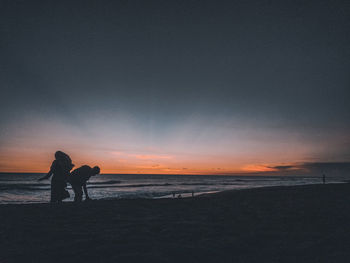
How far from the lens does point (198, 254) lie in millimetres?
3303

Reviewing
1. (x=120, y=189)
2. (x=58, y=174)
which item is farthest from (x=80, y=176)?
(x=120, y=189)

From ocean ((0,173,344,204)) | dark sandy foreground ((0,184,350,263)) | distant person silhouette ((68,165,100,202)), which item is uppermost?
distant person silhouette ((68,165,100,202))

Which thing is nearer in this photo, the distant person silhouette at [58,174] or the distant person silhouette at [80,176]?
the distant person silhouette at [58,174]

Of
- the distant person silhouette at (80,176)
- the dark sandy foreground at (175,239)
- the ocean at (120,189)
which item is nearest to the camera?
the dark sandy foreground at (175,239)

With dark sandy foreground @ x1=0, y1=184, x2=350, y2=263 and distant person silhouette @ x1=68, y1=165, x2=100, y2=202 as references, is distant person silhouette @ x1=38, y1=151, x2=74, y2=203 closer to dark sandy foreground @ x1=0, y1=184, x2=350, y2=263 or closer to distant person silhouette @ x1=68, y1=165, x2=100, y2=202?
distant person silhouette @ x1=68, y1=165, x2=100, y2=202

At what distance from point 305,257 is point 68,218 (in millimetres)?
5456

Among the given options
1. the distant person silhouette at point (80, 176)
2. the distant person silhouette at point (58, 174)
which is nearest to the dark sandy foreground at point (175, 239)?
the distant person silhouette at point (58, 174)

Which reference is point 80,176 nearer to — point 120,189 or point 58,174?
point 58,174

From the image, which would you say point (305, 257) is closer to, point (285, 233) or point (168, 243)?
point (285, 233)

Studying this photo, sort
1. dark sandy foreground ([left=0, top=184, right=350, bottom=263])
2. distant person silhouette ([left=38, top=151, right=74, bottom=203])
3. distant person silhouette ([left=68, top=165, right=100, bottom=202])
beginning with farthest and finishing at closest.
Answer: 1. distant person silhouette ([left=68, top=165, right=100, bottom=202])
2. distant person silhouette ([left=38, top=151, right=74, bottom=203])
3. dark sandy foreground ([left=0, top=184, right=350, bottom=263])

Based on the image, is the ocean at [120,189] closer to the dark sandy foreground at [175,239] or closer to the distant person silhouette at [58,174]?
the distant person silhouette at [58,174]

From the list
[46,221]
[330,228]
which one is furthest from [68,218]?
[330,228]

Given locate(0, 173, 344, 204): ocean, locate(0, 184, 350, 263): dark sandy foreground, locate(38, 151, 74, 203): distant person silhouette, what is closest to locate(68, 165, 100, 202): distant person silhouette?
locate(38, 151, 74, 203): distant person silhouette

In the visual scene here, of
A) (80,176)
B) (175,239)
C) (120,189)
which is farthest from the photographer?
(120,189)
